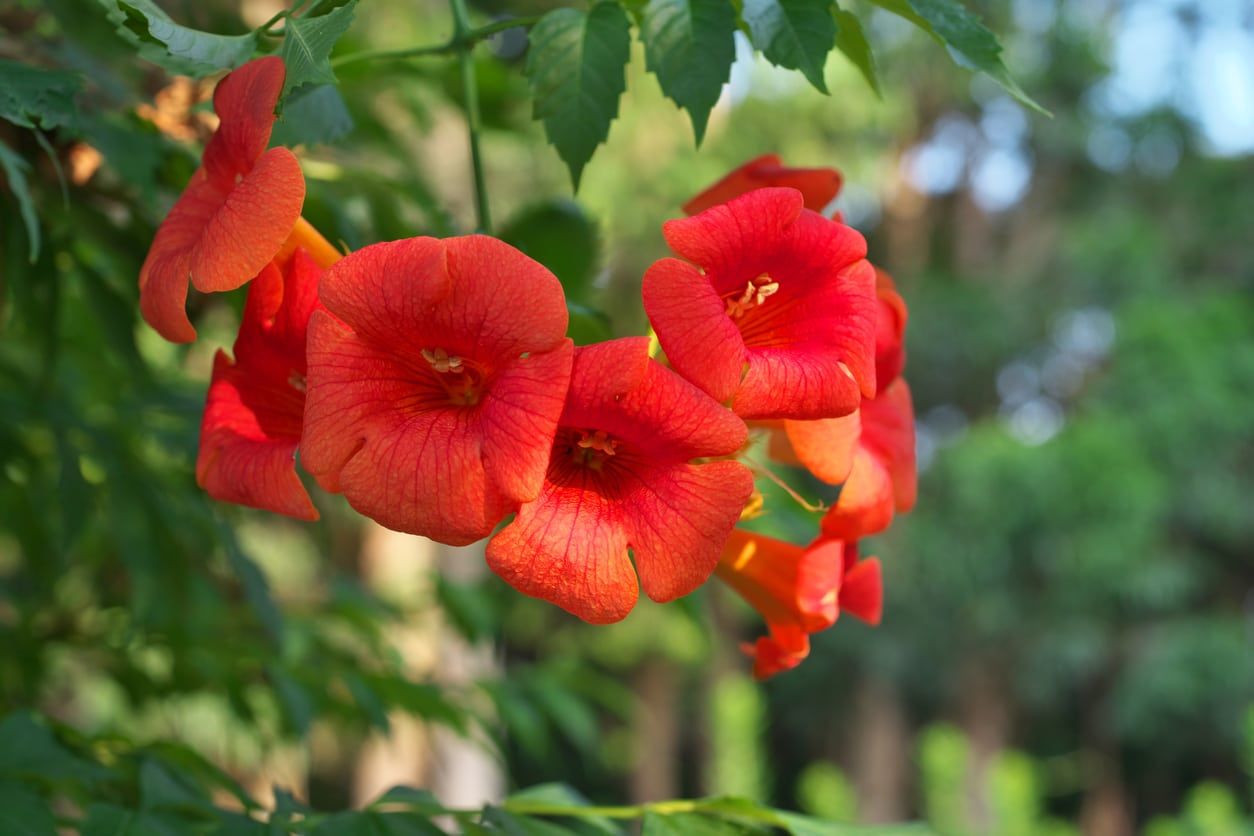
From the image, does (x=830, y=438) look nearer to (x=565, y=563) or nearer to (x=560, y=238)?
(x=565, y=563)

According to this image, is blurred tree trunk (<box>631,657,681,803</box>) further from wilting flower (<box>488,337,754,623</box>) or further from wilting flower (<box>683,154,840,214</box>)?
wilting flower (<box>488,337,754,623</box>)

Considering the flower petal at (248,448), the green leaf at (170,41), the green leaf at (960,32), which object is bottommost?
the flower petal at (248,448)

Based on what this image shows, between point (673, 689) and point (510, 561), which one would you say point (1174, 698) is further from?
point (510, 561)

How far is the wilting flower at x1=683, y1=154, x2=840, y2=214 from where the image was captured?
109cm

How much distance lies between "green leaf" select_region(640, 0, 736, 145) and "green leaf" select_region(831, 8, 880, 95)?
0.40ft

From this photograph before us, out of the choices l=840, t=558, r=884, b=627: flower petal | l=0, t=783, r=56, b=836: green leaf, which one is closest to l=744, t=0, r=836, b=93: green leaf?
l=840, t=558, r=884, b=627: flower petal

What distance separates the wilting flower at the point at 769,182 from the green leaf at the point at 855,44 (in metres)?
0.11

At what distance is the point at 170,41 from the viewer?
34.5 inches

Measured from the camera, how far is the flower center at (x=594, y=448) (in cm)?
88

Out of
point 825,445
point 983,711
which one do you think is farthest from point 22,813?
point 983,711

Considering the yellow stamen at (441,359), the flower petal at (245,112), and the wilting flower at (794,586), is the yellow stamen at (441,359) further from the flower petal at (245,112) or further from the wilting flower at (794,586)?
the wilting flower at (794,586)

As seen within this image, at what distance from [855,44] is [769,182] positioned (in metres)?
0.17

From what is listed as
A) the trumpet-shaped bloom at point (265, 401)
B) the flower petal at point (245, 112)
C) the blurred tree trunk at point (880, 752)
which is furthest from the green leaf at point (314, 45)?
the blurred tree trunk at point (880, 752)

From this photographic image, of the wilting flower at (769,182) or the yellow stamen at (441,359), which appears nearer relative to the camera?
the yellow stamen at (441,359)
